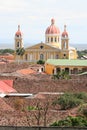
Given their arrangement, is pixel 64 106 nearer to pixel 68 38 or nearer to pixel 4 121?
pixel 4 121

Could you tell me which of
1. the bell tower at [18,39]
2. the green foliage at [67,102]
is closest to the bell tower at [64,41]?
the bell tower at [18,39]

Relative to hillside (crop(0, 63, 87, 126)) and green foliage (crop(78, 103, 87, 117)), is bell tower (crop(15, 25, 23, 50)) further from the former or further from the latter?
green foliage (crop(78, 103, 87, 117))

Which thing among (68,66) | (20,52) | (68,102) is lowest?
(68,66)

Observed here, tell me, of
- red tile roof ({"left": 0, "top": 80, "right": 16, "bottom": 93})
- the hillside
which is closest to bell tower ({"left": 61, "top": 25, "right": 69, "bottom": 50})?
the hillside

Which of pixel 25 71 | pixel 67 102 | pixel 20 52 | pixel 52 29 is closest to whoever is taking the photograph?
pixel 67 102

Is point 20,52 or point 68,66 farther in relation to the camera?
point 20,52

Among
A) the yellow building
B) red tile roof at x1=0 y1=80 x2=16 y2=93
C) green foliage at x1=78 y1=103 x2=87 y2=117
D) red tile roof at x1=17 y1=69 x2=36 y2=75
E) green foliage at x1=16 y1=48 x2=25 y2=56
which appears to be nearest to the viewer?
green foliage at x1=78 y1=103 x2=87 y2=117

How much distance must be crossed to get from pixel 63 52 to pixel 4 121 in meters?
47.6

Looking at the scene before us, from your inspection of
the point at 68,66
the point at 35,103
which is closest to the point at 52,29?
the point at 68,66

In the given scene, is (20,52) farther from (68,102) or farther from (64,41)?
(68,102)

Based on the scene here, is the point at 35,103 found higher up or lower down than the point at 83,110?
lower down

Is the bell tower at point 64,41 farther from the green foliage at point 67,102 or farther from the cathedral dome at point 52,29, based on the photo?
the green foliage at point 67,102

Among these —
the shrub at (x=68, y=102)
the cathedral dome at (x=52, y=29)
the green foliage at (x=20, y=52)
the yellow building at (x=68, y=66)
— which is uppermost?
the cathedral dome at (x=52, y=29)

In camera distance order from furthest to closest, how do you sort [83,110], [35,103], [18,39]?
[18,39]
[35,103]
[83,110]
